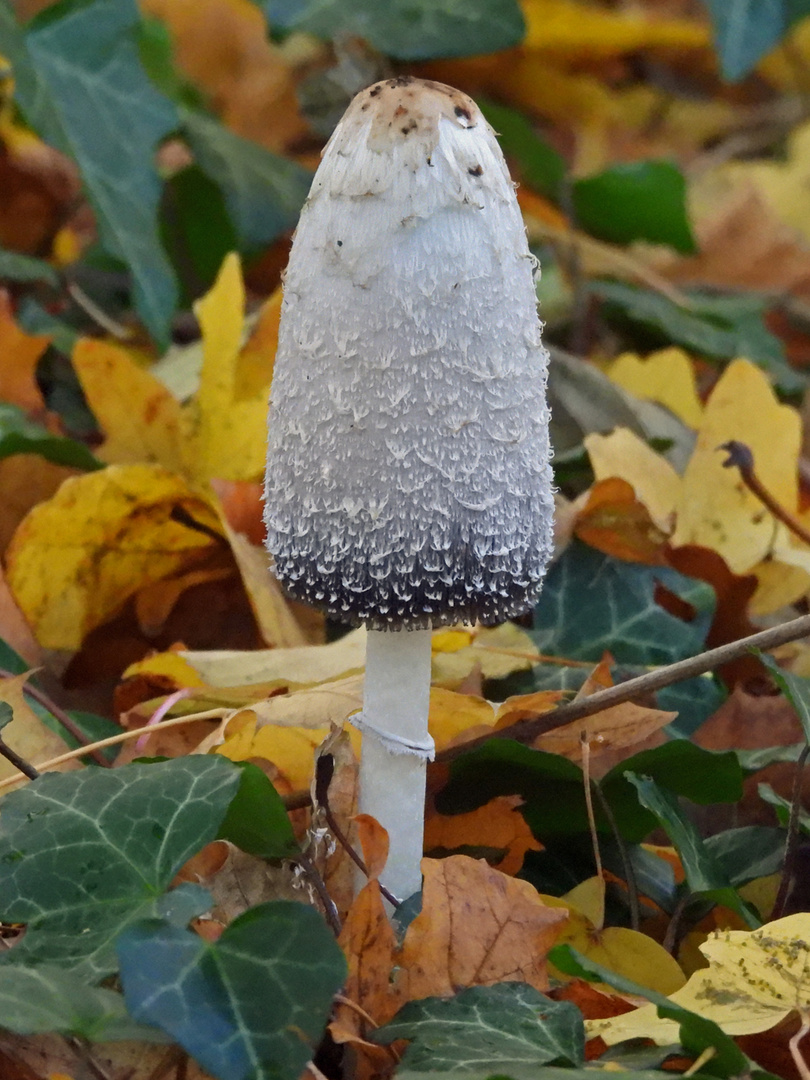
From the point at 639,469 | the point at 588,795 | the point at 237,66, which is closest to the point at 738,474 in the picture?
the point at 639,469

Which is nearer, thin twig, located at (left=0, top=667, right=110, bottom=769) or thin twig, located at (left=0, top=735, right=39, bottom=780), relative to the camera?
thin twig, located at (left=0, top=735, right=39, bottom=780)

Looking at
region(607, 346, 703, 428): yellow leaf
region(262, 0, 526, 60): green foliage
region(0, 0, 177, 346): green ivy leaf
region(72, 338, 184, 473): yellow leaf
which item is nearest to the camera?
region(72, 338, 184, 473): yellow leaf

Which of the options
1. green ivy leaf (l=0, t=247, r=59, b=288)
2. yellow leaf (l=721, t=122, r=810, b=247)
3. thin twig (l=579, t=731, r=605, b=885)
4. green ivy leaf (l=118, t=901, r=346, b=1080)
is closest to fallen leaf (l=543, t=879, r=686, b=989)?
thin twig (l=579, t=731, r=605, b=885)

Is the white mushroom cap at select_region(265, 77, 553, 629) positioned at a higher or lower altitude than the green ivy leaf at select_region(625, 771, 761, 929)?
higher

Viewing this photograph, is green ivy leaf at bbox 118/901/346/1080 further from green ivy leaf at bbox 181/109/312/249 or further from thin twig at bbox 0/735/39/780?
green ivy leaf at bbox 181/109/312/249

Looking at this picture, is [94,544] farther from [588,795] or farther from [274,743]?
[588,795]

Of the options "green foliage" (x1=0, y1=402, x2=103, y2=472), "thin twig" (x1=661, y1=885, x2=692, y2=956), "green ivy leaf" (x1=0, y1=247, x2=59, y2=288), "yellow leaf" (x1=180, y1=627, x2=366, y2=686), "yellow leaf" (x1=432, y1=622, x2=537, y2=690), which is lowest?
"thin twig" (x1=661, y1=885, x2=692, y2=956)

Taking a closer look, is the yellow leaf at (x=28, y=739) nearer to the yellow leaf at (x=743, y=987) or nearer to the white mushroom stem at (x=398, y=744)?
the white mushroom stem at (x=398, y=744)

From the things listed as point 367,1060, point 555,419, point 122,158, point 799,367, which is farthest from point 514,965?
point 799,367
